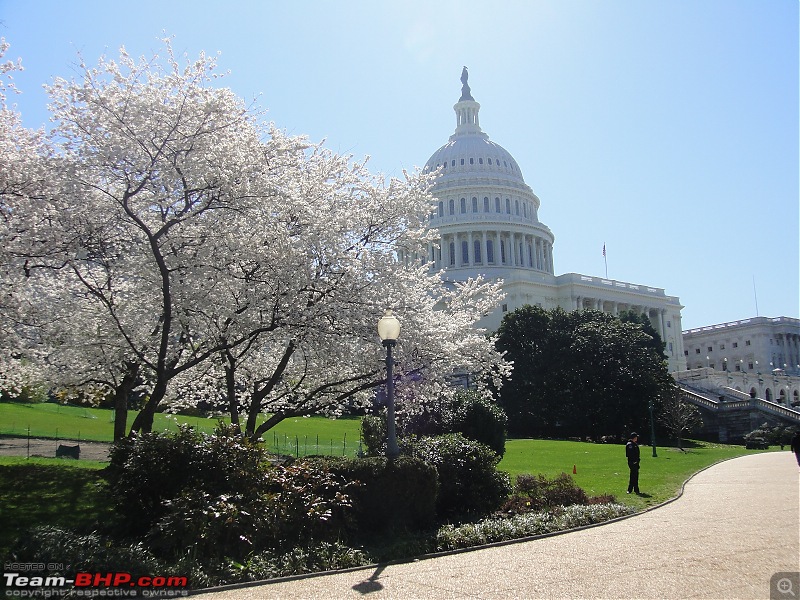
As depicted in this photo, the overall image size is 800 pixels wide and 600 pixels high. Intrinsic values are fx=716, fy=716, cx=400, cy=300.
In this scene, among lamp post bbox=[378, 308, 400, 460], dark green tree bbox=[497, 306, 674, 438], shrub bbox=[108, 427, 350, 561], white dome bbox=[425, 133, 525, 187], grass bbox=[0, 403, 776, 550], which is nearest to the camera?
shrub bbox=[108, 427, 350, 561]

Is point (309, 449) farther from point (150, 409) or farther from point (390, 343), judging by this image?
point (390, 343)

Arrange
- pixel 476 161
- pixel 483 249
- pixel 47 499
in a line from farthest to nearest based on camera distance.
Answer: pixel 476 161
pixel 483 249
pixel 47 499

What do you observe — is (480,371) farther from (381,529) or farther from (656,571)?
(656,571)

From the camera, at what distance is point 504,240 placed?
4953 inches

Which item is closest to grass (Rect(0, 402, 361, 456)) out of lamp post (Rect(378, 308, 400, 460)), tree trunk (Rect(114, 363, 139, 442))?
tree trunk (Rect(114, 363, 139, 442))

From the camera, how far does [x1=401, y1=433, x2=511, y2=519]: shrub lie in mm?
16609

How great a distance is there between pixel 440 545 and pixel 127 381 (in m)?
12.0

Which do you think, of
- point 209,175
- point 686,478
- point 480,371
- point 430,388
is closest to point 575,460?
point 686,478

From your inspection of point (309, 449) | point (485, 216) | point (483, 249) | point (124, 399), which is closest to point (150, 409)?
point (124, 399)

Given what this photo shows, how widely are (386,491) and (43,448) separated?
65.7 ft

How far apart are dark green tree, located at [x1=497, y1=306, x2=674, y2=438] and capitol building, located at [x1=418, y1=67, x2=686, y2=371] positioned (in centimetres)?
4621


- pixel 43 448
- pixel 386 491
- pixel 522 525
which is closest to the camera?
pixel 386 491

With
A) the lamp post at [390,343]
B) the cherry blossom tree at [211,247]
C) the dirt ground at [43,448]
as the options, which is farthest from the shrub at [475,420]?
the lamp post at [390,343]

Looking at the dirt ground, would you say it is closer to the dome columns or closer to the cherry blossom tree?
the cherry blossom tree
